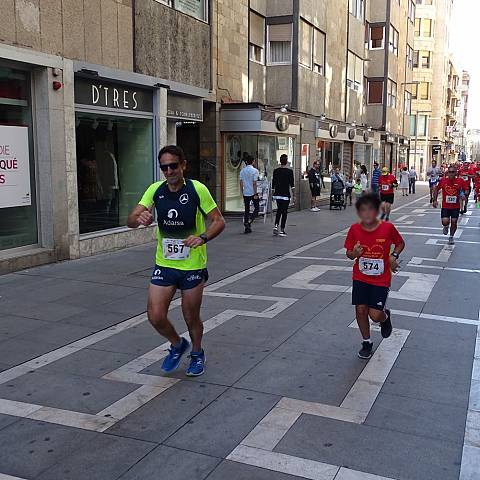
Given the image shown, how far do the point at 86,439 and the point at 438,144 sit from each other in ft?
218

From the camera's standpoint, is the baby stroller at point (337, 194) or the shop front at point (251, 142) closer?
the shop front at point (251, 142)

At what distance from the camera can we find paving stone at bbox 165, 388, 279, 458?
3.69m

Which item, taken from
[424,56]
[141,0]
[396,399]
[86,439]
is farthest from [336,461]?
[424,56]

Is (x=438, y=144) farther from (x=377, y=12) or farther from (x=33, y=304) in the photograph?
(x=33, y=304)

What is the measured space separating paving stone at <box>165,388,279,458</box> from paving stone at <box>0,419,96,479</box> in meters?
0.61

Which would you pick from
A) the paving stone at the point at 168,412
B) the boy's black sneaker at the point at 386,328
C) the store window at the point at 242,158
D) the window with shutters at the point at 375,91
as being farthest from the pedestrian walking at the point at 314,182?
the paving stone at the point at 168,412

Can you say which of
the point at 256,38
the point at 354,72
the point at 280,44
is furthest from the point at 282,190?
the point at 354,72

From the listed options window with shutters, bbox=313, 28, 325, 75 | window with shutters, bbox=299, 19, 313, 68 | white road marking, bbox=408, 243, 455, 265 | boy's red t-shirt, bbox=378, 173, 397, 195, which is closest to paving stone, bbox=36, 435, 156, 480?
white road marking, bbox=408, 243, 455, 265

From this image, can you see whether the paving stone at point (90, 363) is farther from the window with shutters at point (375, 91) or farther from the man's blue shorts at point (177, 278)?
the window with shutters at point (375, 91)

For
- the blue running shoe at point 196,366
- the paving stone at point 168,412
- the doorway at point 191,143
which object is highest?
the doorway at point 191,143

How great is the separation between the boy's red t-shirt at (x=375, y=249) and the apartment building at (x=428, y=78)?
56.4 meters

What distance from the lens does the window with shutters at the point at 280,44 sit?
1981cm

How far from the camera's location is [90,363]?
5.21 metres

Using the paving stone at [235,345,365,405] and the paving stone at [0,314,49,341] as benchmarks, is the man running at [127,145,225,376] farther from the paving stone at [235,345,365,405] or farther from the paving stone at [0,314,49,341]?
the paving stone at [0,314,49,341]
